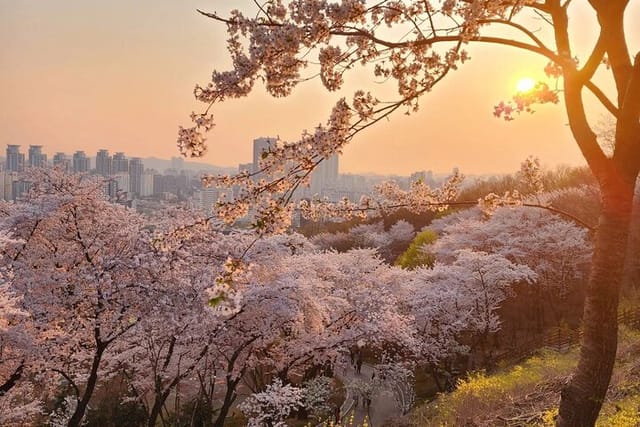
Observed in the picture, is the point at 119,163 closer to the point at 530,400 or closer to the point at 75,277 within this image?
the point at 75,277

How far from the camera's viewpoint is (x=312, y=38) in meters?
3.66

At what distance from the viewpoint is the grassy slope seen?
674 centimetres

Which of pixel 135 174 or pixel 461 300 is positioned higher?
pixel 135 174

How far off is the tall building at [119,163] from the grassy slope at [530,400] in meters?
102

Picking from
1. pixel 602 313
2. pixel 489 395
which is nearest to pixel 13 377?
pixel 489 395

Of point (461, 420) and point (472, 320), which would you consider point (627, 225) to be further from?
point (472, 320)

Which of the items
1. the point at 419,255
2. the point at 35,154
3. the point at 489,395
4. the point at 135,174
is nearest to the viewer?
the point at 489,395

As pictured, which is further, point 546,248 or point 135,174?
point 135,174

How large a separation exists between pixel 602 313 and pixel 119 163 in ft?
367

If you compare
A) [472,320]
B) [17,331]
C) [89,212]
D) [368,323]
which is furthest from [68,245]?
[472,320]

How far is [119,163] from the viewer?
106m

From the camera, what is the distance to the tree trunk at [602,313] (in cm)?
388

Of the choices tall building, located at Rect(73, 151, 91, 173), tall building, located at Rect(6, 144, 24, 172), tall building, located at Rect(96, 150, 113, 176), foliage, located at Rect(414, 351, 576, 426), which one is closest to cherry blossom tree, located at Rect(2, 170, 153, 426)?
foliage, located at Rect(414, 351, 576, 426)

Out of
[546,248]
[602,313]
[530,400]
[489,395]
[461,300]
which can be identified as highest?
[602,313]
